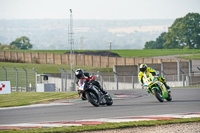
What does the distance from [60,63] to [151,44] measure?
96.6 meters

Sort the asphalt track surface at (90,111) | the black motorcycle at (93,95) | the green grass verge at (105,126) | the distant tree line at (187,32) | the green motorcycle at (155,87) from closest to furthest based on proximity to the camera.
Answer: the green grass verge at (105,126)
the asphalt track surface at (90,111)
the black motorcycle at (93,95)
the green motorcycle at (155,87)
the distant tree line at (187,32)

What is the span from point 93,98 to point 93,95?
170 mm

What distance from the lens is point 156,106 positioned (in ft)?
70.1

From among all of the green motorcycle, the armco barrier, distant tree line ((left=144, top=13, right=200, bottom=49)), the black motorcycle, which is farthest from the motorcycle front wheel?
distant tree line ((left=144, top=13, right=200, bottom=49))

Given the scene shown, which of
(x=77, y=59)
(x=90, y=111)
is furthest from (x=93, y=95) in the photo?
(x=77, y=59)

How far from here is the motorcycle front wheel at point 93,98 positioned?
847 inches

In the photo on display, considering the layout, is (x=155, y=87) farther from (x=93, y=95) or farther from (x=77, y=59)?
(x=77, y=59)

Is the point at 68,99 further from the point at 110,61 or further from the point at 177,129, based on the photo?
the point at 110,61

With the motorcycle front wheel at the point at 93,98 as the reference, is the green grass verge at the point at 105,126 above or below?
below

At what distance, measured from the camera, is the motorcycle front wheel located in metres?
21.5

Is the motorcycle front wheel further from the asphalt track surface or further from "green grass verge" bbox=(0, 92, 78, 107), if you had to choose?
"green grass verge" bbox=(0, 92, 78, 107)

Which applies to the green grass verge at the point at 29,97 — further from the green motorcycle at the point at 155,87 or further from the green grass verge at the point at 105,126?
the green grass verge at the point at 105,126

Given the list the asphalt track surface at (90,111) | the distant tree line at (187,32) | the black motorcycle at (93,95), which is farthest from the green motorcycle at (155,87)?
the distant tree line at (187,32)

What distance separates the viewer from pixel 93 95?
71.4 ft
